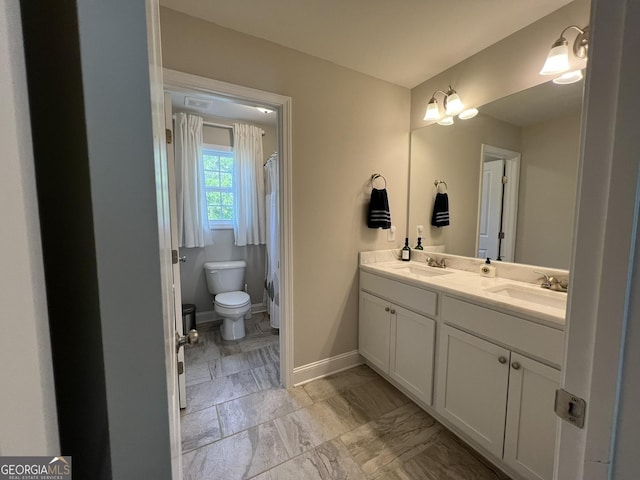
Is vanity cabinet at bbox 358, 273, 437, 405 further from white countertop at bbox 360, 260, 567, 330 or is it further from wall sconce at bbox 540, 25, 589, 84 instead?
wall sconce at bbox 540, 25, 589, 84

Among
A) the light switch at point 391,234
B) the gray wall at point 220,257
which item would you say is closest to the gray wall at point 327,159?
the light switch at point 391,234

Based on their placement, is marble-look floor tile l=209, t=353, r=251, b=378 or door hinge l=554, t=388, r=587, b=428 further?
marble-look floor tile l=209, t=353, r=251, b=378

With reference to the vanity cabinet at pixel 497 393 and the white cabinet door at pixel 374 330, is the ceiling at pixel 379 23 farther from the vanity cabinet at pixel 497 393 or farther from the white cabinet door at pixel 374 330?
the white cabinet door at pixel 374 330

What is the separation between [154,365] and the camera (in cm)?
35

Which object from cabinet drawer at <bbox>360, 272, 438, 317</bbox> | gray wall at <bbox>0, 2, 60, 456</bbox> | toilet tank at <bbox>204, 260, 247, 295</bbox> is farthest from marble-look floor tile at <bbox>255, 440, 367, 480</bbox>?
toilet tank at <bbox>204, 260, 247, 295</bbox>

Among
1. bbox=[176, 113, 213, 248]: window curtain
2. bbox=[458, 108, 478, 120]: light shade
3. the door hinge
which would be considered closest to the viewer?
the door hinge

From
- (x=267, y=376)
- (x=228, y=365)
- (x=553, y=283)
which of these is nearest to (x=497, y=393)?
(x=553, y=283)

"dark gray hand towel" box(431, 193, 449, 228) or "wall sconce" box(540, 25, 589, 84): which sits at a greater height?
"wall sconce" box(540, 25, 589, 84)

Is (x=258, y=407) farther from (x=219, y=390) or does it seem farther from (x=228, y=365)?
(x=228, y=365)

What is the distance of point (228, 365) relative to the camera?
2256 mm

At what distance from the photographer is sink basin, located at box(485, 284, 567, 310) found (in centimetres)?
136

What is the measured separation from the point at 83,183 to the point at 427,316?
1738 millimetres

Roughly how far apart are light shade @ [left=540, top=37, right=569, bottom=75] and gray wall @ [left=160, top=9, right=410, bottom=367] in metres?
1.07

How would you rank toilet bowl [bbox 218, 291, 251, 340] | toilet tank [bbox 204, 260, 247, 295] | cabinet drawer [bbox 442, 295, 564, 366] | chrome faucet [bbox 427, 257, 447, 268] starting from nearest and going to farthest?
cabinet drawer [bbox 442, 295, 564, 366], chrome faucet [bbox 427, 257, 447, 268], toilet bowl [bbox 218, 291, 251, 340], toilet tank [bbox 204, 260, 247, 295]
